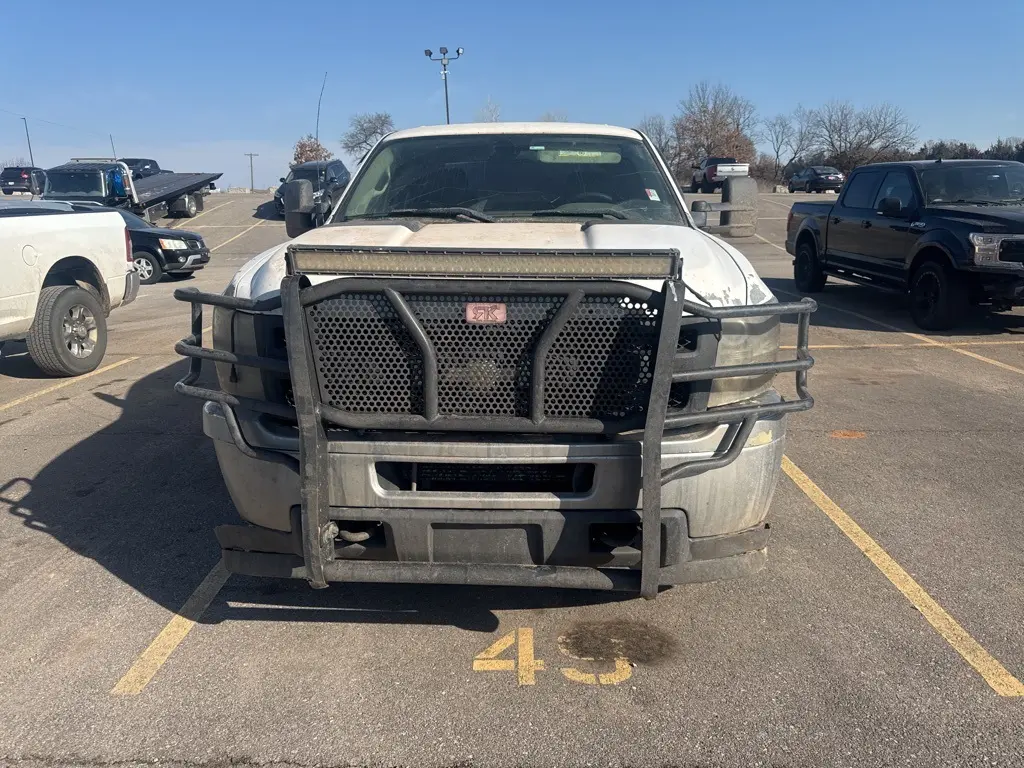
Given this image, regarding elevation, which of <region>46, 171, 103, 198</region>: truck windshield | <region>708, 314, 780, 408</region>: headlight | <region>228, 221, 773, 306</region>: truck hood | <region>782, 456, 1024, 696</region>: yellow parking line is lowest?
<region>782, 456, 1024, 696</region>: yellow parking line

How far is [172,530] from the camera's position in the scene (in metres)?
4.53

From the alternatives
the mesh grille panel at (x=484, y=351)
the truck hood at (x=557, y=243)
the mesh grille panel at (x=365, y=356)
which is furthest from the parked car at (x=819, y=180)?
the mesh grille panel at (x=365, y=356)

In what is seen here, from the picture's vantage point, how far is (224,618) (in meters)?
3.62

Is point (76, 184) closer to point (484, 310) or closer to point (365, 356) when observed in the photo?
point (365, 356)

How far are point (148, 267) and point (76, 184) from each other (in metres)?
5.03

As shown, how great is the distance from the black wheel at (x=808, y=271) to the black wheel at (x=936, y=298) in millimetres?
2728

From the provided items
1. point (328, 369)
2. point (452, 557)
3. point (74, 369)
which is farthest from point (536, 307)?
point (74, 369)

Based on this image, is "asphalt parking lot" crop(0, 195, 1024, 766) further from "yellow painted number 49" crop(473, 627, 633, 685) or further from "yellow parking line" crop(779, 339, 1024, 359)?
"yellow parking line" crop(779, 339, 1024, 359)

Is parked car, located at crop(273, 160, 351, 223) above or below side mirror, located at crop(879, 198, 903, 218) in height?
above

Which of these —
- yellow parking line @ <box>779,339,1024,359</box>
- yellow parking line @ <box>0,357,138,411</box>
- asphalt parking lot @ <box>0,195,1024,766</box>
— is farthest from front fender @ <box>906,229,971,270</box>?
yellow parking line @ <box>0,357,138,411</box>

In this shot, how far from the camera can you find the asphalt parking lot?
2.79 meters

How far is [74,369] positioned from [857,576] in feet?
23.9

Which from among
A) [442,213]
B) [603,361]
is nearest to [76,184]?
[442,213]

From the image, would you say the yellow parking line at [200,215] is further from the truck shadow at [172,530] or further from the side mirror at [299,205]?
the side mirror at [299,205]
